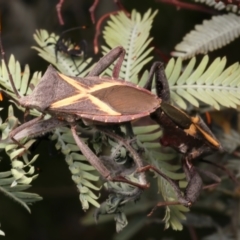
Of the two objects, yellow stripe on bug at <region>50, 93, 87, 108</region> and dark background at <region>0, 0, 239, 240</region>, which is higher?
yellow stripe on bug at <region>50, 93, 87, 108</region>

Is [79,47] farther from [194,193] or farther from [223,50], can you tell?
[223,50]

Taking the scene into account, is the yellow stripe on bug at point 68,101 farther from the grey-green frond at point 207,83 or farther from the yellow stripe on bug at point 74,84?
the grey-green frond at point 207,83

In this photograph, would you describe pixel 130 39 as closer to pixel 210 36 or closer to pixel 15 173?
pixel 210 36

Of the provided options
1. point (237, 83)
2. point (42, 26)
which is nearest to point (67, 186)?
point (42, 26)

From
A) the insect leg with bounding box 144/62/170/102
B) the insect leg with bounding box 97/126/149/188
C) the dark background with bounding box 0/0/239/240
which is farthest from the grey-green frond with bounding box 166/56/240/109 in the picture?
the dark background with bounding box 0/0/239/240

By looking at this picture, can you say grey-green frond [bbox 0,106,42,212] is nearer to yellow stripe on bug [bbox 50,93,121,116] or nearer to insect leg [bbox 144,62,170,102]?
yellow stripe on bug [bbox 50,93,121,116]

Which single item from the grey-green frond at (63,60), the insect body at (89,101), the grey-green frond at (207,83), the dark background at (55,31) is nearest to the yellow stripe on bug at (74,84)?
the insect body at (89,101)
